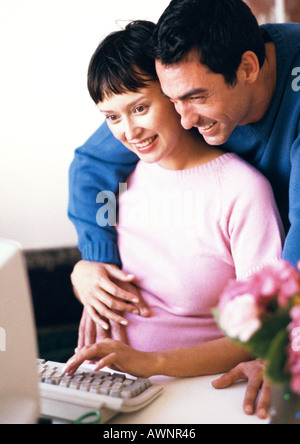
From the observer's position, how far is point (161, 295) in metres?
1.30

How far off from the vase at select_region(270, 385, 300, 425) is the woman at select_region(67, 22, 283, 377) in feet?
1.24

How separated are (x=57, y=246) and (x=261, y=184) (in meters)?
1.53

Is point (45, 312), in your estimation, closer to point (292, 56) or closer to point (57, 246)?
point (57, 246)

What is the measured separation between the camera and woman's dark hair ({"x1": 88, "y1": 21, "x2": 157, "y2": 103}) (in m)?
1.17

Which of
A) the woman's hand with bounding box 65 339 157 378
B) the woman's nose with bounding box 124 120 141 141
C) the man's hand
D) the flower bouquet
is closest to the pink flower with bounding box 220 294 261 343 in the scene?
the flower bouquet

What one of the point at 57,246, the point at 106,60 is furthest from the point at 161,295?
the point at 57,246

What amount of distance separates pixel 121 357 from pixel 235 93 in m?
0.61

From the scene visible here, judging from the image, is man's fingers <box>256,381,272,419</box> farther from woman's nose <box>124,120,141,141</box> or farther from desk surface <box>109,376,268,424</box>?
woman's nose <box>124,120,141,141</box>

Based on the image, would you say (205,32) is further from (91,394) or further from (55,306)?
(55,306)

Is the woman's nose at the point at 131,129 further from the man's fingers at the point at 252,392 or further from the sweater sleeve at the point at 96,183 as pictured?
the man's fingers at the point at 252,392

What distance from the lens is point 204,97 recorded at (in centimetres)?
113

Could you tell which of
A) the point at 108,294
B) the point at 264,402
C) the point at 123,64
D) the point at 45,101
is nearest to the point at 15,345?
the point at 264,402

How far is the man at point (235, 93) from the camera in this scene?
1.07 m

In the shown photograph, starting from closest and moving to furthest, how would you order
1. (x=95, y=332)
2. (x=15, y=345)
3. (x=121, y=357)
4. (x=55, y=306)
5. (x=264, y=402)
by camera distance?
1. (x=15, y=345)
2. (x=264, y=402)
3. (x=121, y=357)
4. (x=95, y=332)
5. (x=55, y=306)
